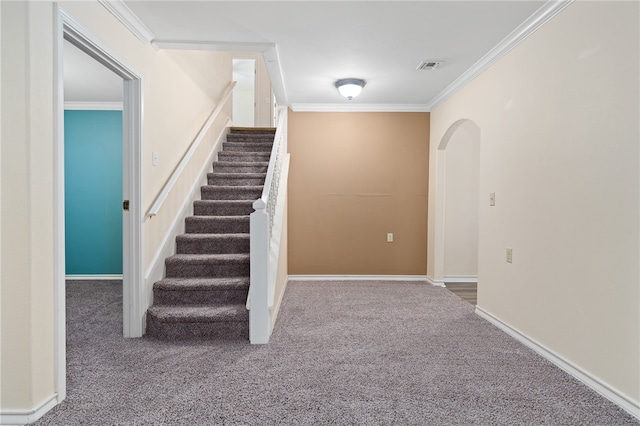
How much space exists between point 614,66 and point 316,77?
103 inches

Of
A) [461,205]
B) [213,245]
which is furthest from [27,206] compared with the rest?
[461,205]

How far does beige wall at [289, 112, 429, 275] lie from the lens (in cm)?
516

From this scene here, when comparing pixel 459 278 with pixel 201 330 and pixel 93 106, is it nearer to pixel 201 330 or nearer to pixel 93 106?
pixel 201 330

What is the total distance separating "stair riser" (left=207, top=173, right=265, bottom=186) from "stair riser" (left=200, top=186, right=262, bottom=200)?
28cm

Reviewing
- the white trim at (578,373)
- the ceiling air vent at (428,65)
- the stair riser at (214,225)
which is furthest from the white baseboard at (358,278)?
the ceiling air vent at (428,65)

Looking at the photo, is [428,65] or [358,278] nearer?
[428,65]

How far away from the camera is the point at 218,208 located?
13.5ft

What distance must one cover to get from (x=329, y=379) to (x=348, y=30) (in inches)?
95.3

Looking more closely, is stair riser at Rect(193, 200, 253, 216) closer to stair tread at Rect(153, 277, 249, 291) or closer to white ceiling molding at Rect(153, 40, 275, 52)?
stair tread at Rect(153, 277, 249, 291)

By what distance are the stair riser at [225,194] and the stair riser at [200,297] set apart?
4.83 ft

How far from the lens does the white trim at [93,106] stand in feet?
16.4

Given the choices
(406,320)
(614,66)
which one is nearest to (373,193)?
(406,320)

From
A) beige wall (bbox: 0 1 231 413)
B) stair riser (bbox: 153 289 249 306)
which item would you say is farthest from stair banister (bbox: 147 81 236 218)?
beige wall (bbox: 0 1 231 413)

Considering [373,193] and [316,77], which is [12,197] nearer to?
[316,77]
